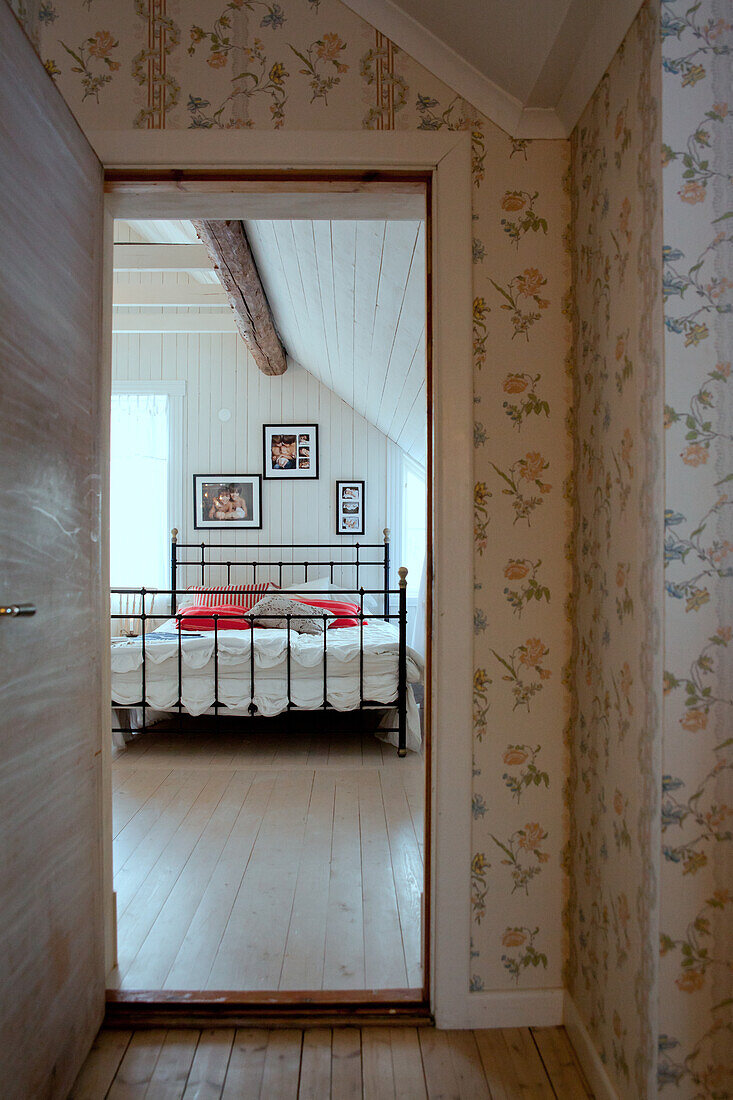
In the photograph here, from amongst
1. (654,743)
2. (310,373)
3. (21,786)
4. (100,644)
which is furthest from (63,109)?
(310,373)

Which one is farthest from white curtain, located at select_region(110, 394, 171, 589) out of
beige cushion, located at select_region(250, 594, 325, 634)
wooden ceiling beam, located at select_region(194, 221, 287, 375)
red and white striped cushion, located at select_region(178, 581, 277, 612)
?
beige cushion, located at select_region(250, 594, 325, 634)

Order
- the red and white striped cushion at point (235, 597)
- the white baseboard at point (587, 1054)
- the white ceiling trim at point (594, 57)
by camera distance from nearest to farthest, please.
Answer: the white ceiling trim at point (594, 57) → the white baseboard at point (587, 1054) → the red and white striped cushion at point (235, 597)

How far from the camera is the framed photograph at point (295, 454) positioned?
593 centimetres

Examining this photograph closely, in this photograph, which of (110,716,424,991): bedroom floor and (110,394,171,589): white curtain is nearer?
(110,716,424,991): bedroom floor

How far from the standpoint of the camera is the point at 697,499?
1.18 meters

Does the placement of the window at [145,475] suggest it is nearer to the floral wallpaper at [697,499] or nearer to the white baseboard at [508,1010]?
the white baseboard at [508,1010]

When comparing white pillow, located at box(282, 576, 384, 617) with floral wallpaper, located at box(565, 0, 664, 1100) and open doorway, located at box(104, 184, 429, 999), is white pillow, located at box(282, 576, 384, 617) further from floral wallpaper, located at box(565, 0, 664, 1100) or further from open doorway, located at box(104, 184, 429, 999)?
floral wallpaper, located at box(565, 0, 664, 1100)

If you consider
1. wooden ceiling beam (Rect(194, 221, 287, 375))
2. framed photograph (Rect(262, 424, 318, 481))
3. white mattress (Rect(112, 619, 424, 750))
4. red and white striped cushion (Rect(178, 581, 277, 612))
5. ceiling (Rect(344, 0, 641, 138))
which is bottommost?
white mattress (Rect(112, 619, 424, 750))

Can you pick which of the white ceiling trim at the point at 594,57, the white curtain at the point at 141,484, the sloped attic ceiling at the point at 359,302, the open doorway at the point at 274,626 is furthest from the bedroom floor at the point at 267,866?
the white curtain at the point at 141,484

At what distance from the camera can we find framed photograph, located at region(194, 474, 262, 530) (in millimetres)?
5910

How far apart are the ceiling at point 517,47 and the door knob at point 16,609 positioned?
1.44 metres

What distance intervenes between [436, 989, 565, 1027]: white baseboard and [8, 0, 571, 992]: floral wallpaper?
27 mm

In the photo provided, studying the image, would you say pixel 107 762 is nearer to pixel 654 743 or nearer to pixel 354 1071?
pixel 354 1071

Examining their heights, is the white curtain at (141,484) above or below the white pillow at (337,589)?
above
